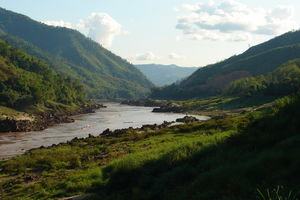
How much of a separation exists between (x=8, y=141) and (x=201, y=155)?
200 feet

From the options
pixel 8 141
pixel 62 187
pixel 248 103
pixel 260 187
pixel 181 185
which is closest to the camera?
pixel 260 187

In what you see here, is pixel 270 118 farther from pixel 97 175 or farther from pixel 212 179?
pixel 97 175

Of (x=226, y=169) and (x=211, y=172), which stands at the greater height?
(x=226, y=169)

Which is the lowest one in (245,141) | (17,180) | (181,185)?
(17,180)

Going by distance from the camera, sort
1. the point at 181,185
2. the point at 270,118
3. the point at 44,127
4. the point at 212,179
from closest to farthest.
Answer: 1. the point at 212,179
2. the point at 181,185
3. the point at 270,118
4. the point at 44,127

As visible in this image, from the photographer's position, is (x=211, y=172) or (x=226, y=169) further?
(x=211, y=172)

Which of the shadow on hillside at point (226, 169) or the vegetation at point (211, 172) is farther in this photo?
the vegetation at point (211, 172)

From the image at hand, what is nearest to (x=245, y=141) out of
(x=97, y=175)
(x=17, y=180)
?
(x=97, y=175)

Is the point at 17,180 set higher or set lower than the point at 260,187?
lower

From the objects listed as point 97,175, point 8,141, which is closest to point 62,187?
point 97,175

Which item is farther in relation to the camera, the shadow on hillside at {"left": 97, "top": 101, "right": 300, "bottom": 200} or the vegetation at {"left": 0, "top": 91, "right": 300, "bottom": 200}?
the vegetation at {"left": 0, "top": 91, "right": 300, "bottom": 200}

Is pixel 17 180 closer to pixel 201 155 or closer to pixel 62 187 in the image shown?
pixel 62 187

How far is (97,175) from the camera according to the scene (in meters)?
26.1

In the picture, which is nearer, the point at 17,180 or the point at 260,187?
the point at 260,187
